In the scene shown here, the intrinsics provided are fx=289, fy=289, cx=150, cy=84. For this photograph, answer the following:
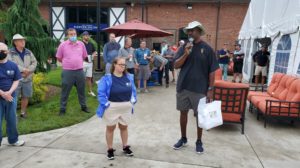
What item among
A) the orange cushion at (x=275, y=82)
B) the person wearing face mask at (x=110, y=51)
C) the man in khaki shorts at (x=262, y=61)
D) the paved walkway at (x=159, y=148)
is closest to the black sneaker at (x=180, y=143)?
the paved walkway at (x=159, y=148)

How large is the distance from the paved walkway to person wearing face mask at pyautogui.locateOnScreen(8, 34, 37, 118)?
119 centimetres

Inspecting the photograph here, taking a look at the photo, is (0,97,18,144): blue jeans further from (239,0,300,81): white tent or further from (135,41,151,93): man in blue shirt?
(239,0,300,81): white tent

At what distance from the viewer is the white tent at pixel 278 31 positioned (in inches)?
310

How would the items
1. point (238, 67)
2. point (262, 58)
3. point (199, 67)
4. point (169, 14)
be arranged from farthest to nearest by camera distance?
point (169, 14)
point (238, 67)
point (262, 58)
point (199, 67)

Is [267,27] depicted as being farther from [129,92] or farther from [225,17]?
[225,17]

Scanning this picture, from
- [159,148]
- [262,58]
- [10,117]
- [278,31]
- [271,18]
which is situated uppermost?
[271,18]

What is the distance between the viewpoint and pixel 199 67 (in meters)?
4.42

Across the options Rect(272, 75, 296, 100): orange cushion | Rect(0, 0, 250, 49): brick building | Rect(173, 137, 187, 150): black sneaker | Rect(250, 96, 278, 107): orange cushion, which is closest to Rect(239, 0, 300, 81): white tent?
Rect(272, 75, 296, 100): orange cushion

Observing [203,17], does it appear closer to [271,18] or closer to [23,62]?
[271,18]

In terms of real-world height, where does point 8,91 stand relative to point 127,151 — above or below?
above

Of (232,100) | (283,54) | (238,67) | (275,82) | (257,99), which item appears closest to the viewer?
(232,100)

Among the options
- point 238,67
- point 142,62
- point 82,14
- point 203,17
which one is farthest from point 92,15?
point 142,62

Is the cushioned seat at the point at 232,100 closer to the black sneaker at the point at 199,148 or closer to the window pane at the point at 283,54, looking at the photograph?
the black sneaker at the point at 199,148

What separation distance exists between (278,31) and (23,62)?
24.9 ft
